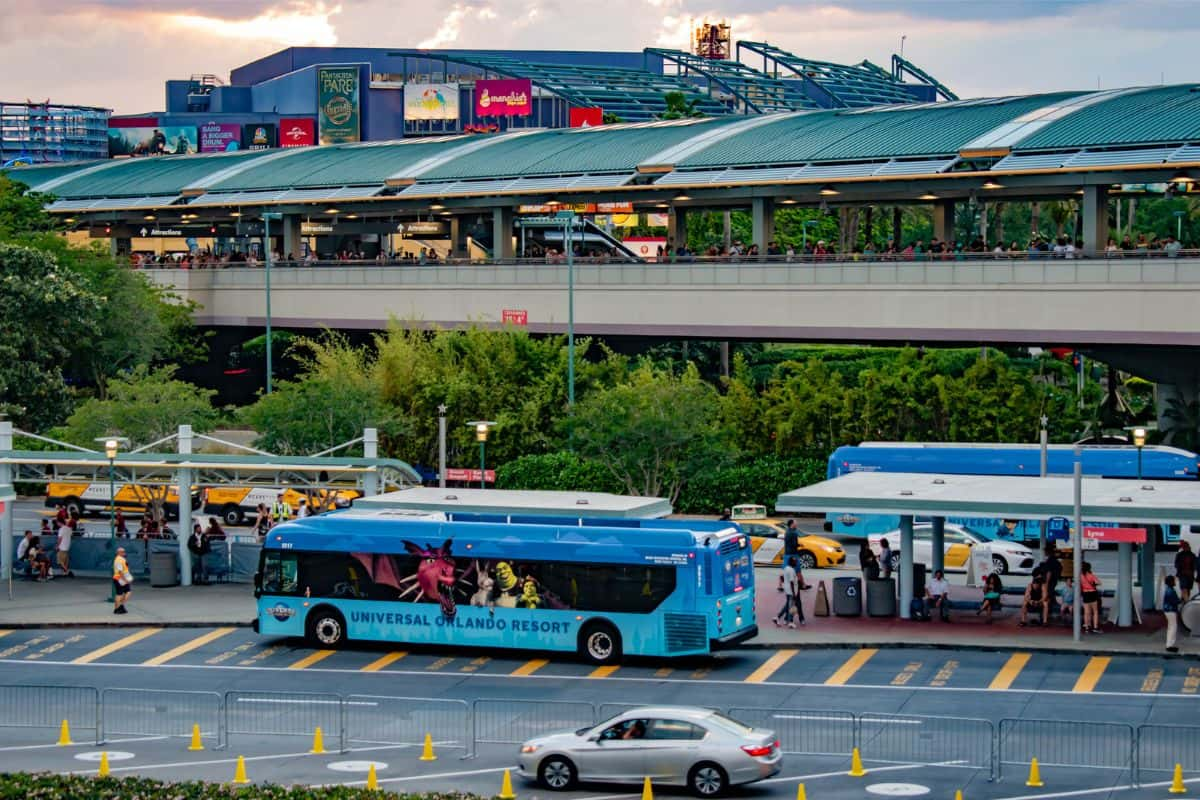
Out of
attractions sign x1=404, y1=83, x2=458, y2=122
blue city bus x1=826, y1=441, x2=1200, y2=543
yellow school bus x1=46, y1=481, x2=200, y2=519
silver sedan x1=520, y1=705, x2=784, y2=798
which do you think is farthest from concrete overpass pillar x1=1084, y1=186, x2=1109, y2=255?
attractions sign x1=404, y1=83, x2=458, y2=122

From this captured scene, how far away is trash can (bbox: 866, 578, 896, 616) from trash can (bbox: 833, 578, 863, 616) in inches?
10.7

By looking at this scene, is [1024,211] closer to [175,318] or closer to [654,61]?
[654,61]

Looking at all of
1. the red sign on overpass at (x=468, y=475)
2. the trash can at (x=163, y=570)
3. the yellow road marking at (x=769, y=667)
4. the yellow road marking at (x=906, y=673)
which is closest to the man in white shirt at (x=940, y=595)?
the yellow road marking at (x=906, y=673)

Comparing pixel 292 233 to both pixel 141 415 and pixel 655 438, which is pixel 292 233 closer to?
pixel 141 415

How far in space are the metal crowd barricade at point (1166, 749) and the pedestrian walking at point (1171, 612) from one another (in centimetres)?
585

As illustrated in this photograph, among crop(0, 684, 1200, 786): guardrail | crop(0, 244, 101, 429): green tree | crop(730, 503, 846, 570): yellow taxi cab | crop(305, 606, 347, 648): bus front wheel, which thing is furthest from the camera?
crop(0, 244, 101, 429): green tree

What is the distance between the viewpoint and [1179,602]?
34.4 metres

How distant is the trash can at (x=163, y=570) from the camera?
42.2 m

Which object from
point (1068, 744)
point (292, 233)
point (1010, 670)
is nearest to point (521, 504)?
point (1010, 670)

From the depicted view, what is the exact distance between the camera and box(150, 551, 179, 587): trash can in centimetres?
4225

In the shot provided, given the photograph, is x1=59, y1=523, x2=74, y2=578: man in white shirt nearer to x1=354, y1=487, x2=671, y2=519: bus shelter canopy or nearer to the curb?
x1=354, y1=487, x2=671, y2=519: bus shelter canopy

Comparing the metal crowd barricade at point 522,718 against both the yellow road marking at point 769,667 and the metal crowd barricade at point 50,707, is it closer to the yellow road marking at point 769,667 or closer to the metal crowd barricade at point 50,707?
the yellow road marking at point 769,667

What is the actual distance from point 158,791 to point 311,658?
12172mm

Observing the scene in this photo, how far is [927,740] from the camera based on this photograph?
26.6 m
